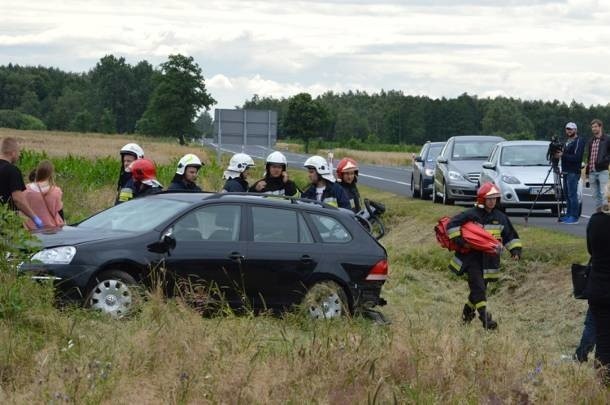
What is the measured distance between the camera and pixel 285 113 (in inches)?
4902

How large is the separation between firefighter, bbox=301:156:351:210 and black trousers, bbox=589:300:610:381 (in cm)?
505

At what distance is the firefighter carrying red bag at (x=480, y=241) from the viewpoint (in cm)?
1236

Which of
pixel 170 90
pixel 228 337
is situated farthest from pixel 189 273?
pixel 170 90

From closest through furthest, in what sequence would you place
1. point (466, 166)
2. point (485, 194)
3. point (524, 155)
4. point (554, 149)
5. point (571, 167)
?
point (485, 194) → point (571, 167) → point (554, 149) → point (524, 155) → point (466, 166)

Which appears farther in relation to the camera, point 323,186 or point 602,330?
point 323,186

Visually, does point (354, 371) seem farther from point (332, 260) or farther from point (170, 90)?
point (170, 90)

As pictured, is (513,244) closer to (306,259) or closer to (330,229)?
(330,229)

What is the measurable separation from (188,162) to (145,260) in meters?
3.03

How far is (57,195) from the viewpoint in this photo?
43.7ft

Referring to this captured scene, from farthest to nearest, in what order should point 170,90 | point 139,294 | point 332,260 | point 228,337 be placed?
point 170,90
point 332,260
point 139,294
point 228,337

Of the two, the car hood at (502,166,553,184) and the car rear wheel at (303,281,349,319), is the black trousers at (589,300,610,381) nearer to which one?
the car rear wheel at (303,281,349,319)

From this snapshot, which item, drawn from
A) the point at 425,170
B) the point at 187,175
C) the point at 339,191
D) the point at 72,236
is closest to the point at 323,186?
the point at 339,191

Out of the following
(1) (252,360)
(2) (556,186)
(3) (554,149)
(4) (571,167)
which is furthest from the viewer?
(2) (556,186)

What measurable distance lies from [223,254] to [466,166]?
1606 cm
